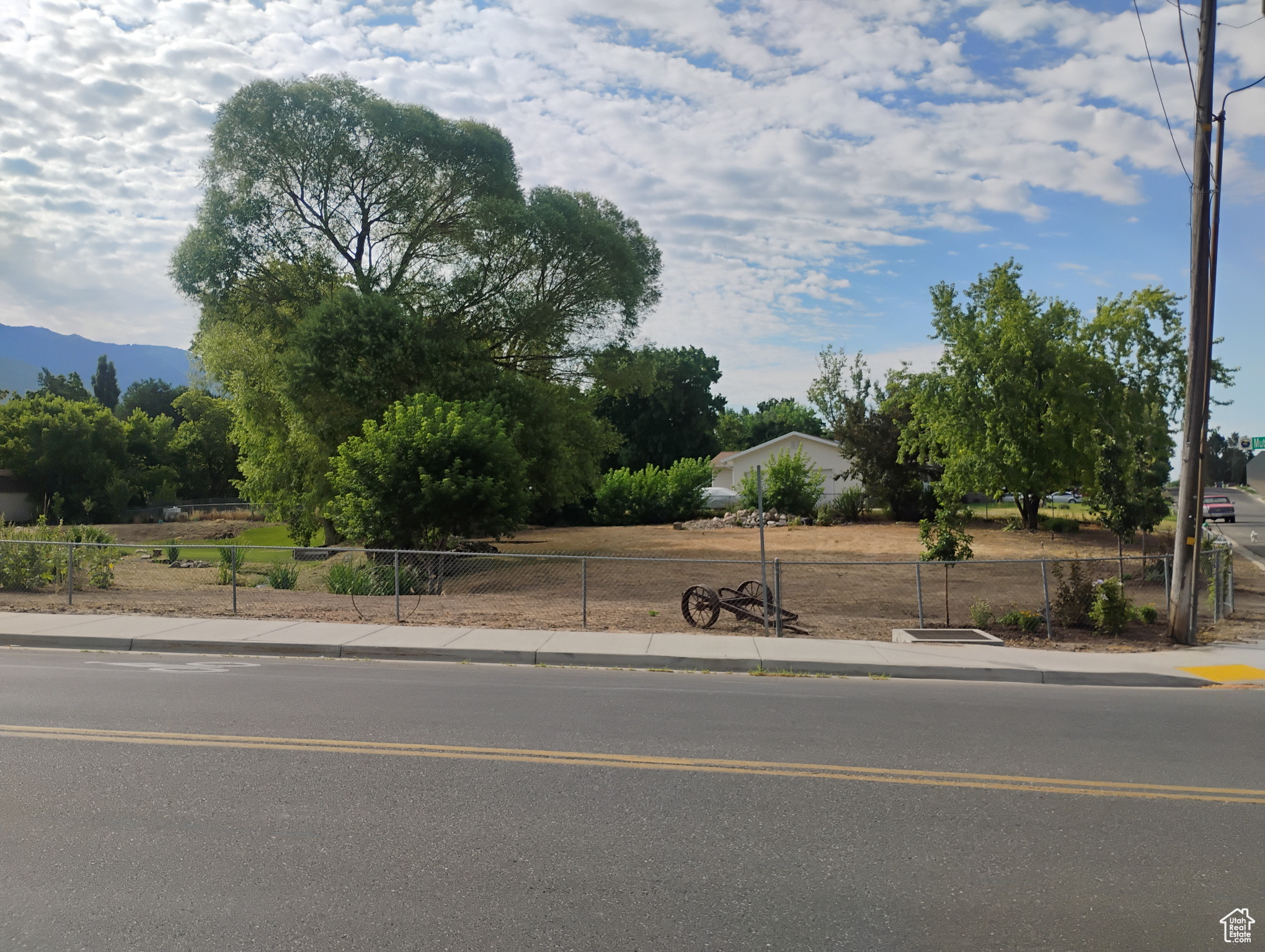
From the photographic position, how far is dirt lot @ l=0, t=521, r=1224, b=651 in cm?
1484

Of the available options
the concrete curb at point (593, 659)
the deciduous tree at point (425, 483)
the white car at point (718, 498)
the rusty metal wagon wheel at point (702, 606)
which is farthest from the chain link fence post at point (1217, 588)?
the white car at point (718, 498)

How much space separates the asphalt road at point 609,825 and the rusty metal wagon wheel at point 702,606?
17.8 feet

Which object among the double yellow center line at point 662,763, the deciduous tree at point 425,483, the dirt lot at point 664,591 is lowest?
the dirt lot at point 664,591

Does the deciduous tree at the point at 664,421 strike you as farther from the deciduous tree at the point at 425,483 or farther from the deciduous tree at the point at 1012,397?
the deciduous tree at the point at 425,483

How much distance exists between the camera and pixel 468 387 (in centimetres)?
2959

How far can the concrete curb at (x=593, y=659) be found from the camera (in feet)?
36.2

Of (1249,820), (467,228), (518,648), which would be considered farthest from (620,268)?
(1249,820)

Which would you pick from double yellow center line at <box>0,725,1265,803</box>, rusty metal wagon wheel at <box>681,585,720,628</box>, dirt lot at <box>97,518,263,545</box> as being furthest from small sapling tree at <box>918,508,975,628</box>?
dirt lot at <box>97,518,263,545</box>

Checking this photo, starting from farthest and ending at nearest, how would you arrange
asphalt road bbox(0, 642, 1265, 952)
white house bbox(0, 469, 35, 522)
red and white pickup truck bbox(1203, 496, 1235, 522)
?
white house bbox(0, 469, 35, 522) < red and white pickup truck bbox(1203, 496, 1235, 522) < asphalt road bbox(0, 642, 1265, 952)

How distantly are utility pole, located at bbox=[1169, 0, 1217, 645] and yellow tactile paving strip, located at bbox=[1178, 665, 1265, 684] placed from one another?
6.20 feet

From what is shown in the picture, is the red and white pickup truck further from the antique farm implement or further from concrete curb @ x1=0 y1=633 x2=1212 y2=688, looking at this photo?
concrete curb @ x1=0 y1=633 x2=1212 y2=688

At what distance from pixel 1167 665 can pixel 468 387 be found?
2217cm

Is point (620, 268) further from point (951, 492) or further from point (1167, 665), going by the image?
point (1167, 665)

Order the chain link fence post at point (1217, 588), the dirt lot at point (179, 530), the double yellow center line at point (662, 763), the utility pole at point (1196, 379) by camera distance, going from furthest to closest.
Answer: the dirt lot at point (179, 530) → the chain link fence post at point (1217, 588) → the utility pole at point (1196, 379) → the double yellow center line at point (662, 763)
